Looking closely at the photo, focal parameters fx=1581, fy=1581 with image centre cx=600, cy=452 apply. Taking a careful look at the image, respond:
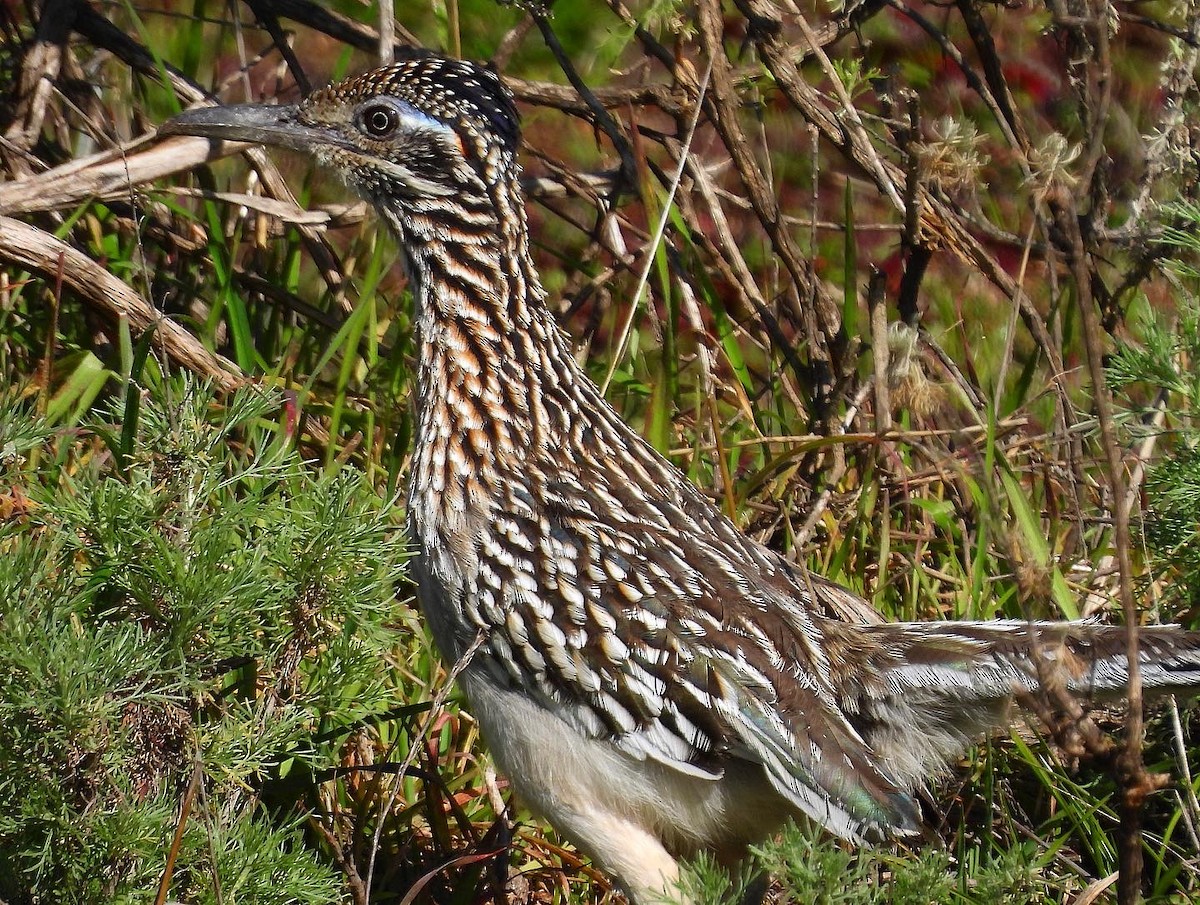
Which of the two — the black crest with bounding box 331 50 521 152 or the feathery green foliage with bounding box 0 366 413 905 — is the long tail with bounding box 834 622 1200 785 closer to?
the feathery green foliage with bounding box 0 366 413 905

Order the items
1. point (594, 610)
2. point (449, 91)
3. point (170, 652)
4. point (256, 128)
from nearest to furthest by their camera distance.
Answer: point (170, 652) → point (594, 610) → point (449, 91) → point (256, 128)

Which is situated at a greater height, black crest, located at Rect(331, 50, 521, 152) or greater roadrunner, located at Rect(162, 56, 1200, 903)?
black crest, located at Rect(331, 50, 521, 152)

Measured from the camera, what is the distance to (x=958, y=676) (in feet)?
13.0

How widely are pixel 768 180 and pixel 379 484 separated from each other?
181cm

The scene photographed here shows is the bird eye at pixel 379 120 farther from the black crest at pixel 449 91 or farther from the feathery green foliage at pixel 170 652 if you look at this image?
the feathery green foliage at pixel 170 652

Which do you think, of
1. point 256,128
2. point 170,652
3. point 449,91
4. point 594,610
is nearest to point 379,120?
point 449,91

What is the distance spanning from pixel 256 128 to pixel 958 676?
244 cm

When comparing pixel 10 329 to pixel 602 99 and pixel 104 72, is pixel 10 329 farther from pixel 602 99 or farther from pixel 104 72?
pixel 602 99

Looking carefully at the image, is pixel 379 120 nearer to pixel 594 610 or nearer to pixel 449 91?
pixel 449 91

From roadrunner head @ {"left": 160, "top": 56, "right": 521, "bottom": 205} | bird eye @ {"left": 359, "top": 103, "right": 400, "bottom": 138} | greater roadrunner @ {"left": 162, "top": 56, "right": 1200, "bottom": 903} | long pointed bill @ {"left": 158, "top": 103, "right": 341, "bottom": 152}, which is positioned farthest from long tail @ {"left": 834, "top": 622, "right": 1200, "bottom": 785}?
long pointed bill @ {"left": 158, "top": 103, "right": 341, "bottom": 152}

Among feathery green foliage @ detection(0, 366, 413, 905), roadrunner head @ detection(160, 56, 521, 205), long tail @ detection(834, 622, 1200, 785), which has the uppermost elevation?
roadrunner head @ detection(160, 56, 521, 205)

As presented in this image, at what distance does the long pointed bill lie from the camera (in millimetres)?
4445

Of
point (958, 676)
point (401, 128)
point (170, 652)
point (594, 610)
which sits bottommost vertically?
point (958, 676)

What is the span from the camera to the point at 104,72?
22.6ft
